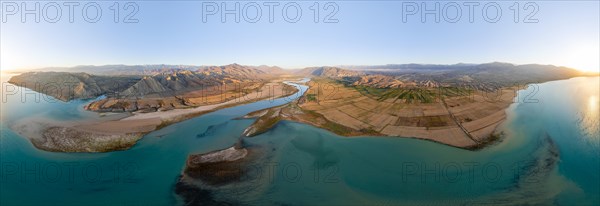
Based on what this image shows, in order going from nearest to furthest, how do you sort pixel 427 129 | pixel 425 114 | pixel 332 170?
pixel 332 170 < pixel 427 129 < pixel 425 114

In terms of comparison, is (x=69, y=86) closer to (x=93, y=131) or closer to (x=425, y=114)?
(x=93, y=131)

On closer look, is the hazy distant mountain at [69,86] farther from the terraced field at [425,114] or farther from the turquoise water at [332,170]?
the terraced field at [425,114]

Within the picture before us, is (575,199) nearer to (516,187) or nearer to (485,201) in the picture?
(516,187)

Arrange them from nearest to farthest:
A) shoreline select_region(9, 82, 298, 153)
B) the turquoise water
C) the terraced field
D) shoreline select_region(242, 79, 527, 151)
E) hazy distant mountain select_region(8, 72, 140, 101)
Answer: the turquoise water < shoreline select_region(9, 82, 298, 153) < shoreline select_region(242, 79, 527, 151) < the terraced field < hazy distant mountain select_region(8, 72, 140, 101)

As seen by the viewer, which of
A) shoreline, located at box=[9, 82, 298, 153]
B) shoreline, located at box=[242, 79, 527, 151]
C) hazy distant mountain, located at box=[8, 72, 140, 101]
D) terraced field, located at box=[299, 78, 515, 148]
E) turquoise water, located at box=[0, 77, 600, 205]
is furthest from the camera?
hazy distant mountain, located at box=[8, 72, 140, 101]

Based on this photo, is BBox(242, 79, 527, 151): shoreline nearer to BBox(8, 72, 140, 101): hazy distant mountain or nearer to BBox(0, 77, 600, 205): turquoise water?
BBox(0, 77, 600, 205): turquoise water

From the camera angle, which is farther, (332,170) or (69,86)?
(69,86)

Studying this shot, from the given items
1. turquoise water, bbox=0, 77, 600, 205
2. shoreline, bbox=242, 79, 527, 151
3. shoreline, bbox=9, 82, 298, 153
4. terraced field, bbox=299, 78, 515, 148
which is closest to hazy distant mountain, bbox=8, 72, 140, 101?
shoreline, bbox=9, 82, 298, 153

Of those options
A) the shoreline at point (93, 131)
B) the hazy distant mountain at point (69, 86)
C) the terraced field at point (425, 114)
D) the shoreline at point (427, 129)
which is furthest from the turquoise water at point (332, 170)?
the hazy distant mountain at point (69, 86)

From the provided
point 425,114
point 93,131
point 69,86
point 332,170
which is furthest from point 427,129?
point 69,86
